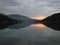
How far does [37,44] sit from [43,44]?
905 mm

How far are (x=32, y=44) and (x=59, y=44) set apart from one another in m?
4.08

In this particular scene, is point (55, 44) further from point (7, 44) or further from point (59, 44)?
point (7, 44)

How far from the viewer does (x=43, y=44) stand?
24359mm

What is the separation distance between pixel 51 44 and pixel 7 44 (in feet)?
21.8

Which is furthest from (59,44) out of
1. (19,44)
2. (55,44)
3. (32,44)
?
(19,44)

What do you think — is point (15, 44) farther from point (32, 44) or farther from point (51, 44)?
point (51, 44)

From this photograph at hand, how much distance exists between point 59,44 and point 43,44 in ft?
7.95

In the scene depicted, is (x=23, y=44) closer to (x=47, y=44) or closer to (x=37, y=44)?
(x=37, y=44)

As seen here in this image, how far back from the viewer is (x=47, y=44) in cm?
2431

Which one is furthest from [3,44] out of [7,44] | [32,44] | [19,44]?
[32,44]

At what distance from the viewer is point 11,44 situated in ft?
79.4

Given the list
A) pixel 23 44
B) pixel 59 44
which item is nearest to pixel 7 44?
pixel 23 44

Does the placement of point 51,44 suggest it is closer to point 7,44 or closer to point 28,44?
point 28,44

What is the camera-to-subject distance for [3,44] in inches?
945
